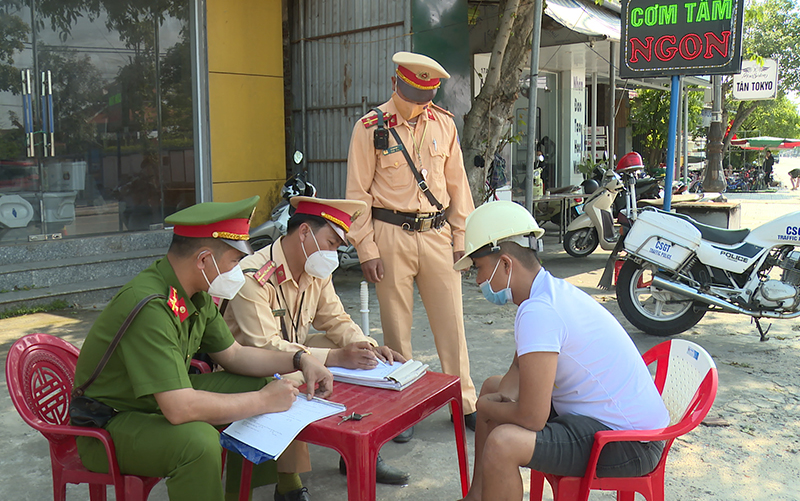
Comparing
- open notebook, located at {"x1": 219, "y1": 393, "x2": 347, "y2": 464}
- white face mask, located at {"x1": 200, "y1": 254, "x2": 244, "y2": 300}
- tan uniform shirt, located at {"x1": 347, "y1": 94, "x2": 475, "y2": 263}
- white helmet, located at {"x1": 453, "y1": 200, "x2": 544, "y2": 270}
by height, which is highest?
tan uniform shirt, located at {"x1": 347, "y1": 94, "x2": 475, "y2": 263}

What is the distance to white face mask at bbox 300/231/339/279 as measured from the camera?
3014mm

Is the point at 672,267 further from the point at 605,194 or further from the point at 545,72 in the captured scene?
the point at 545,72

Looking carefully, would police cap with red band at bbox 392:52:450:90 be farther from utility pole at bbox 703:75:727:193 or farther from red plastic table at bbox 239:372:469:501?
utility pole at bbox 703:75:727:193

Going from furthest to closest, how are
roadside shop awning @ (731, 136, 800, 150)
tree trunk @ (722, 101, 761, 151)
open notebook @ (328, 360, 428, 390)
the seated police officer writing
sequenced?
roadside shop awning @ (731, 136, 800, 150) < tree trunk @ (722, 101, 761, 151) < the seated police officer writing < open notebook @ (328, 360, 428, 390)

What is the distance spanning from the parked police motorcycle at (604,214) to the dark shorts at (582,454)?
23.6 feet

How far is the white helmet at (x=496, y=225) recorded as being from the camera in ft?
7.82

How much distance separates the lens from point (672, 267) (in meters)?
5.55

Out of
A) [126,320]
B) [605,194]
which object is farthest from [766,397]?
[605,194]

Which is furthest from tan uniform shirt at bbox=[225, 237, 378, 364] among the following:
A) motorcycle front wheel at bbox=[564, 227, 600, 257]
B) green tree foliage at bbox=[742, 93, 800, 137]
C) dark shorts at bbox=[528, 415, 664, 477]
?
green tree foliage at bbox=[742, 93, 800, 137]

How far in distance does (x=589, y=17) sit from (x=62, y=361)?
7.61 metres

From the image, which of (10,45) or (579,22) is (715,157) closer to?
(579,22)

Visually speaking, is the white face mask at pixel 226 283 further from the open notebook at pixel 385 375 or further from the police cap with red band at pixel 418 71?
the police cap with red band at pixel 418 71

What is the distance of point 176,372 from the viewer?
2.19 m

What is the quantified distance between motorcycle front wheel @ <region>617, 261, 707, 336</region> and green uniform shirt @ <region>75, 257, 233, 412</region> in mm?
4278
